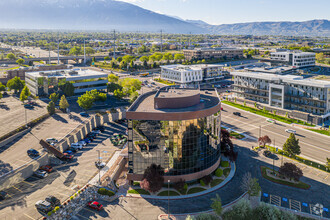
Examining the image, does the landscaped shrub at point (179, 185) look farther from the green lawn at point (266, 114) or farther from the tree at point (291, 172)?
the green lawn at point (266, 114)

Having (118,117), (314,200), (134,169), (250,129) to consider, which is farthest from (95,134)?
(314,200)

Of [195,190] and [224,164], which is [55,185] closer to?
[195,190]

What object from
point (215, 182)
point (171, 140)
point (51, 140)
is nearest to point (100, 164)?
point (171, 140)

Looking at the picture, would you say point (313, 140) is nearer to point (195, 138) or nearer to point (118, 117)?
point (195, 138)

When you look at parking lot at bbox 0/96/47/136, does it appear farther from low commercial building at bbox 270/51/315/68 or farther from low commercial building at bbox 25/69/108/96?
low commercial building at bbox 270/51/315/68

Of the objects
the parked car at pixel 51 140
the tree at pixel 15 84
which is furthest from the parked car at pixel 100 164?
the tree at pixel 15 84

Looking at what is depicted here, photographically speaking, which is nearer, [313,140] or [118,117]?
[313,140]
